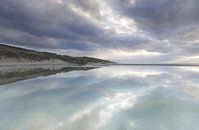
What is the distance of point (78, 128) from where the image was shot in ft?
18.3

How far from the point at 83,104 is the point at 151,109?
3.09 m

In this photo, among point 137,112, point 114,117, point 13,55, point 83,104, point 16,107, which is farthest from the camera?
point 13,55

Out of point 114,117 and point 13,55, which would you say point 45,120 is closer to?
point 114,117

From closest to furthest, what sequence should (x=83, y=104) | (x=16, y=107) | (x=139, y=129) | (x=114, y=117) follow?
(x=139, y=129), (x=114, y=117), (x=16, y=107), (x=83, y=104)

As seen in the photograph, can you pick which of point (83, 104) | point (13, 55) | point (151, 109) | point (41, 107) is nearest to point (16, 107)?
point (41, 107)

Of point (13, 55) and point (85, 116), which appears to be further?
point (13, 55)

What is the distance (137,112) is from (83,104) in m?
2.64

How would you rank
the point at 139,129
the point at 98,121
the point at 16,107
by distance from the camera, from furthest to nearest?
the point at 16,107
the point at 98,121
the point at 139,129

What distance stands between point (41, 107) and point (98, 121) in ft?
10.2

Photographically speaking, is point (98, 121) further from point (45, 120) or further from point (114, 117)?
point (45, 120)

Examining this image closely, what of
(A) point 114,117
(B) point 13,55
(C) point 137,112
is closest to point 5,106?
(A) point 114,117

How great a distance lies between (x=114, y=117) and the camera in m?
6.62

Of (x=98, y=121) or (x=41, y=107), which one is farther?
(x=41, y=107)

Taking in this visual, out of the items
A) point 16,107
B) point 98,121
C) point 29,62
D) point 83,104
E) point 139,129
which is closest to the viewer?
point 139,129
